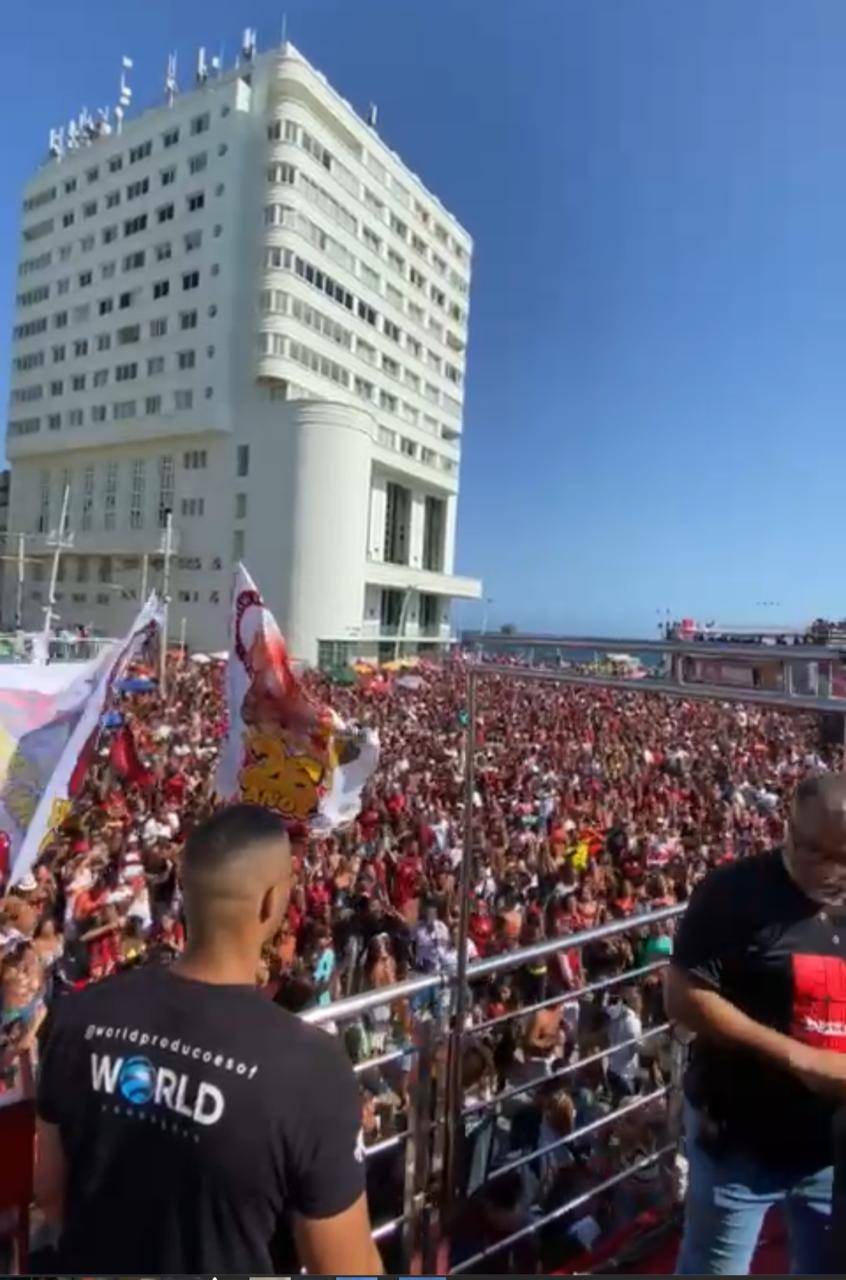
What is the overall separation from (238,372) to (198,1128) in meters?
54.3

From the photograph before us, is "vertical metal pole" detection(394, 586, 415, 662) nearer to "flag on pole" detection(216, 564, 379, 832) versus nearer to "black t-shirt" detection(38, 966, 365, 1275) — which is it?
"flag on pole" detection(216, 564, 379, 832)

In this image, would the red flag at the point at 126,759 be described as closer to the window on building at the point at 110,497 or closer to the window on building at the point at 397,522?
the window on building at the point at 110,497

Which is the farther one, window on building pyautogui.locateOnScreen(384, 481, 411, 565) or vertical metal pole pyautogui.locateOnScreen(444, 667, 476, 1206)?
window on building pyautogui.locateOnScreen(384, 481, 411, 565)

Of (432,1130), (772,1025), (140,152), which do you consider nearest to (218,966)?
(772,1025)

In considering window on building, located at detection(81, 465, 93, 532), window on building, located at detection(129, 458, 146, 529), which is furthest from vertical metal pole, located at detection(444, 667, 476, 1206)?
window on building, located at detection(81, 465, 93, 532)

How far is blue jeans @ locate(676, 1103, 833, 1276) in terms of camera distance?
2.33 metres

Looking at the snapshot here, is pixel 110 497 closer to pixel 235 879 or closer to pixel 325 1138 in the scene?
pixel 235 879

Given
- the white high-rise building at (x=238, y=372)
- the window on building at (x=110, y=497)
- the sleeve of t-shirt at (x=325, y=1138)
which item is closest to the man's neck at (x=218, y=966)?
the sleeve of t-shirt at (x=325, y=1138)

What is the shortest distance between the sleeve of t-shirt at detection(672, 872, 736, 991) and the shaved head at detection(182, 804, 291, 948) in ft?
3.46

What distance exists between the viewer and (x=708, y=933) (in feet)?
7.61

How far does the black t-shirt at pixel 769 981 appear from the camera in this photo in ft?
7.36

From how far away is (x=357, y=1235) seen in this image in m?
1.64

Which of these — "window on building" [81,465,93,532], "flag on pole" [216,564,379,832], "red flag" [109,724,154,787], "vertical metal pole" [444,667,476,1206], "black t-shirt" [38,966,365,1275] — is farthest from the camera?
"window on building" [81,465,93,532]

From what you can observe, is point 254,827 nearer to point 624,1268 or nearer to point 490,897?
point 624,1268
